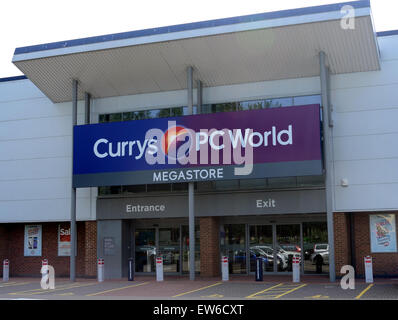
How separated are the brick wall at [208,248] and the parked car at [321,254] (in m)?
3.84

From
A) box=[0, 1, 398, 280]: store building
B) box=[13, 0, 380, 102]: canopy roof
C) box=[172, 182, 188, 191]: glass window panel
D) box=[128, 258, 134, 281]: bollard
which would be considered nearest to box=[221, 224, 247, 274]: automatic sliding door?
box=[0, 1, 398, 280]: store building

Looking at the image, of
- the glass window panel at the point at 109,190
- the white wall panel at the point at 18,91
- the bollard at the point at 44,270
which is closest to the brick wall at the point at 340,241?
the glass window panel at the point at 109,190

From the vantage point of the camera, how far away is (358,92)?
19.7 meters

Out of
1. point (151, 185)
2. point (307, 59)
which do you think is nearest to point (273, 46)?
point (307, 59)

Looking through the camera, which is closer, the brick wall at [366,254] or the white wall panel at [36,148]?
the brick wall at [366,254]

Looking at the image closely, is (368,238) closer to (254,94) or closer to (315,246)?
(315,246)

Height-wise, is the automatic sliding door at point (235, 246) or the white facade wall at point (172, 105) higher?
the white facade wall at point (172, 105)

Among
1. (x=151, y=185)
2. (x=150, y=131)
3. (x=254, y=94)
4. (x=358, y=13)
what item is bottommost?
(x=151, y=185)

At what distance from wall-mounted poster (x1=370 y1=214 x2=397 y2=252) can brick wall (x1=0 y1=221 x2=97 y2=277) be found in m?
11.3

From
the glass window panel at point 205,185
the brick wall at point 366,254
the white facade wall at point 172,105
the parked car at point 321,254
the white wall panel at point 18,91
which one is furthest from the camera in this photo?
the white wall panel at point 18,91

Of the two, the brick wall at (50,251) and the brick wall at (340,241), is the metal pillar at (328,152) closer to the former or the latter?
the brick wall at (340,241)

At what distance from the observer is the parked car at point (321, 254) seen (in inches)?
800

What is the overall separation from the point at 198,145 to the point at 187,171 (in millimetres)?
1050

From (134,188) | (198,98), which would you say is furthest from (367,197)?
(134,188)
